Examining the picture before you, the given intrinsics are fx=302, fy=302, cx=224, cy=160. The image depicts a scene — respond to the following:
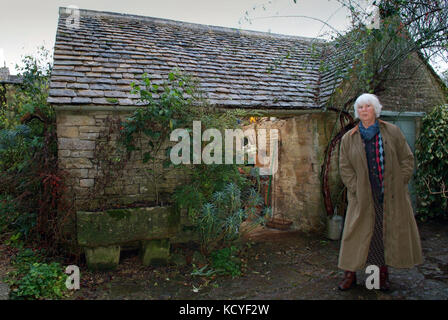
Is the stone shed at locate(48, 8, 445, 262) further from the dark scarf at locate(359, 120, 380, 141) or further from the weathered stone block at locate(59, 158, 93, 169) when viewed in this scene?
the dark scarf at locate(359, 120, 380, 141)

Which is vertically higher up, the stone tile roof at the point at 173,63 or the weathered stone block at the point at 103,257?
the stone tile roof at the point at 173,63

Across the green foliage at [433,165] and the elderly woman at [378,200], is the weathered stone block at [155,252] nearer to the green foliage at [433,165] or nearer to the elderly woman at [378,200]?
the elderly woman at [378,200]

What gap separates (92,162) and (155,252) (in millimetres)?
1648

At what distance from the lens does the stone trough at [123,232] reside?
401cm

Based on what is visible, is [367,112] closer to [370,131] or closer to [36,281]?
[370,131]

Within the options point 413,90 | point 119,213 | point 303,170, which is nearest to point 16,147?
point 119,213

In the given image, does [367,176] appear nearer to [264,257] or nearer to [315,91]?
[264,257]

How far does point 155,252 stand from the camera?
4367 millimetres

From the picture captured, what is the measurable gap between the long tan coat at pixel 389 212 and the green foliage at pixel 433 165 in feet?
11.5

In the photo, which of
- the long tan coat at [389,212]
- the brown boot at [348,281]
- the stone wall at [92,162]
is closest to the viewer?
the long tan coat at [389,212]

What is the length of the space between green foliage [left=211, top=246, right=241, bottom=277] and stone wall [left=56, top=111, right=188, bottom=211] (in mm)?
1334

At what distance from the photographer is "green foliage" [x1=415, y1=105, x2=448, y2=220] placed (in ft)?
19.4

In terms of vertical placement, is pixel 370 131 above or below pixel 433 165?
above

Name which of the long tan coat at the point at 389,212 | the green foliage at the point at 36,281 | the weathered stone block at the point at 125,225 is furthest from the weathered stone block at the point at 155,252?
the long tan coat at the point at 389,212
